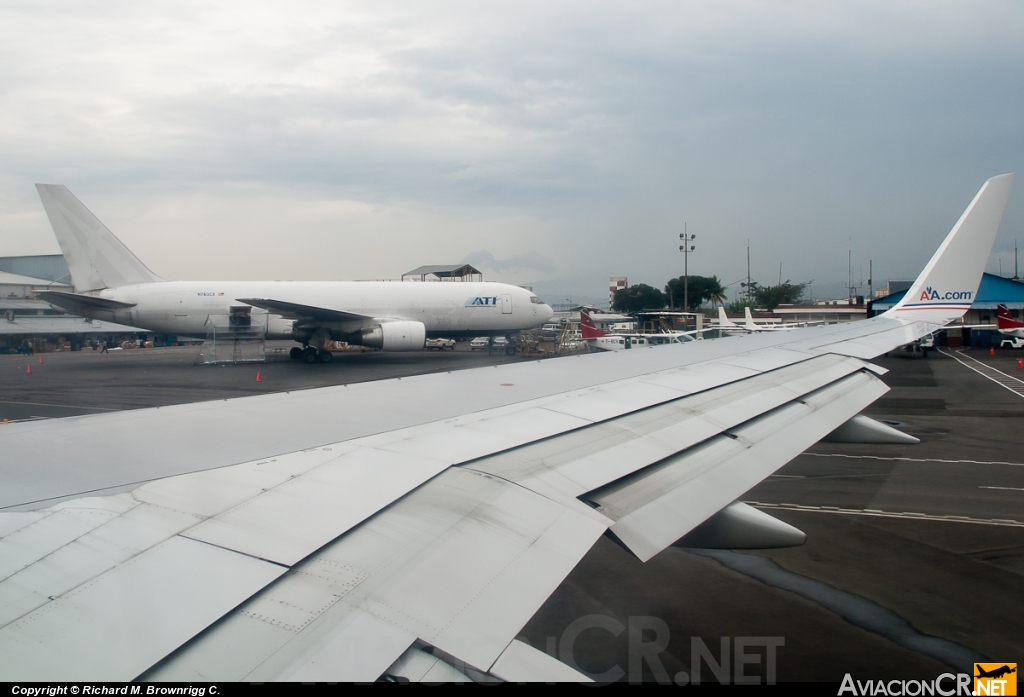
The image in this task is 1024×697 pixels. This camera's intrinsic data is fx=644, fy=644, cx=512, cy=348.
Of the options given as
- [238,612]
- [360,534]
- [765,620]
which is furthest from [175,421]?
[765,620]

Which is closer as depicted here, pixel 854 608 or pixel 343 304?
pixel 854 608

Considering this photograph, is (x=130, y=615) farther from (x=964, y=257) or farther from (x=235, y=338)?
(x=235, y=338)

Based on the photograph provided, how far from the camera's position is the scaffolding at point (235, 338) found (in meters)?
23.7

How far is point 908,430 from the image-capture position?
12.5 m

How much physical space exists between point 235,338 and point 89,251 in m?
6.45

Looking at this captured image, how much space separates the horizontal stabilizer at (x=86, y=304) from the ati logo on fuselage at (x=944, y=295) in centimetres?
1719

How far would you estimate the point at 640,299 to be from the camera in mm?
19609

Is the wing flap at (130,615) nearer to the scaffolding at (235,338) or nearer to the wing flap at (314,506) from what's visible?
the wing flap at (314,506)

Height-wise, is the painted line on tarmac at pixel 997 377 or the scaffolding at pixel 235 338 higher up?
the scaffolding at pixel 235 338

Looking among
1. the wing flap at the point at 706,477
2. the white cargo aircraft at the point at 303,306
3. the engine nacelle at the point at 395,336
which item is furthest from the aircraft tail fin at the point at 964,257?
the white cargo aircraft at the point at 303,306

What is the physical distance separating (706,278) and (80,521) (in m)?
15.8

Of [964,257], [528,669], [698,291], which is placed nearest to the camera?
[528,669]

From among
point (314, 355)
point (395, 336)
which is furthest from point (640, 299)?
point (314, 355)

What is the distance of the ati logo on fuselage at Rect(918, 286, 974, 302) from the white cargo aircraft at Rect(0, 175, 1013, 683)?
4.90 meters
